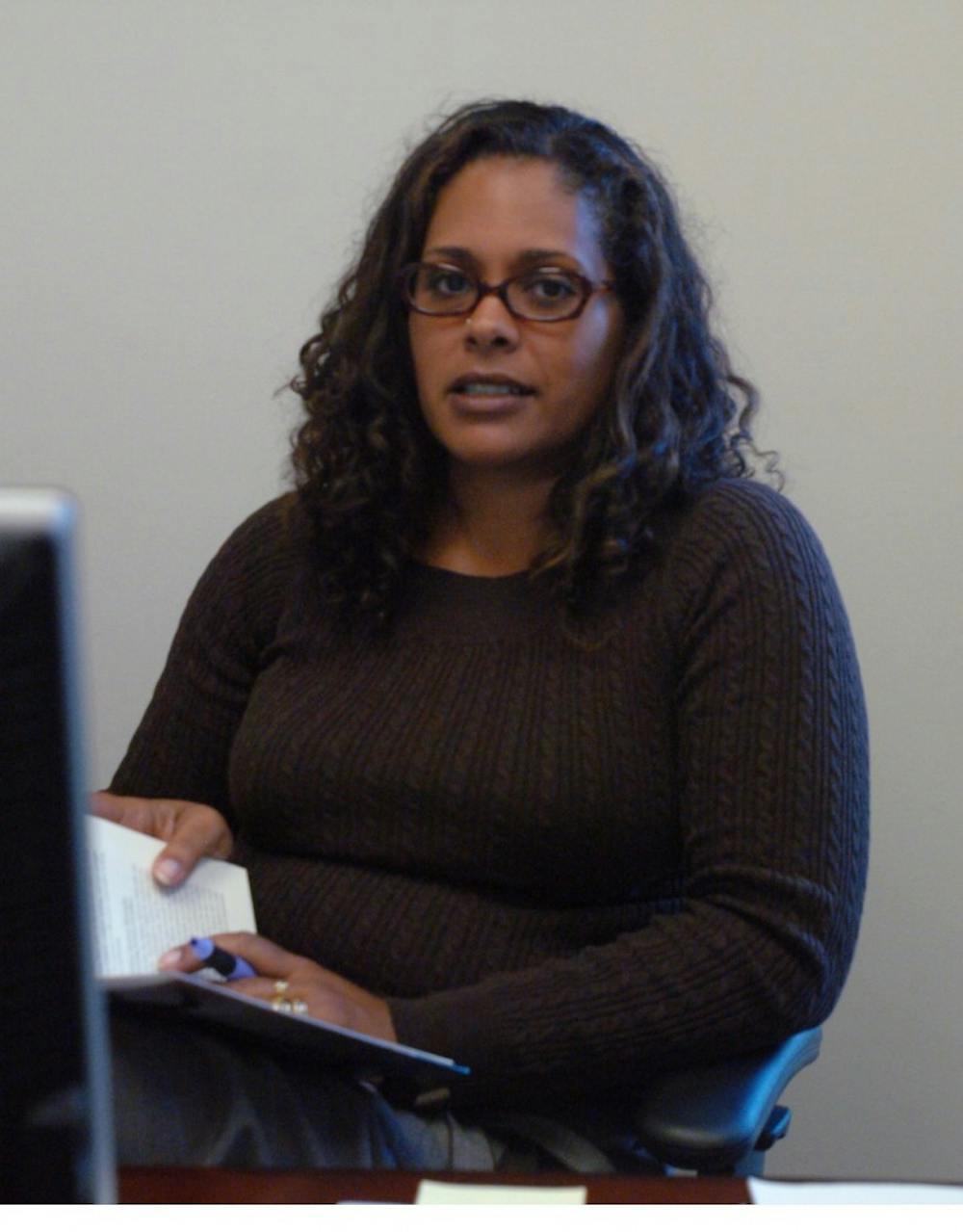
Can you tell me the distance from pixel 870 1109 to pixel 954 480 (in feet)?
2.76

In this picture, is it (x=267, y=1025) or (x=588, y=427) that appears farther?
(x=588, y=427)

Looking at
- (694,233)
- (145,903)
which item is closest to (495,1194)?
(145,903)

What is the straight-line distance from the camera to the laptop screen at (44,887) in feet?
1.38

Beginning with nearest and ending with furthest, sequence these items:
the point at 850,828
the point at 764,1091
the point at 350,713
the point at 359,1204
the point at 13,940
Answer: the point at 13,940
the point at 359,1204
the point at 764,1091
the point at 850,828
the point at 350,713

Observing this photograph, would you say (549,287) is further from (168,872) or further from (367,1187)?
(367,1187)

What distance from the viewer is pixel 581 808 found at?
4.31 feet

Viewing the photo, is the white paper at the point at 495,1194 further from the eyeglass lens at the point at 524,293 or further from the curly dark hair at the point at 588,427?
the eyeglass lens at the point at 524,293

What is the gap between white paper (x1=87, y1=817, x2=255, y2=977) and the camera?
1.11m

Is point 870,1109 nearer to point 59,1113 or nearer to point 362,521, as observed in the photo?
point 362,521

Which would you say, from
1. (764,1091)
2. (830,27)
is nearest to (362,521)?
(764,1091)

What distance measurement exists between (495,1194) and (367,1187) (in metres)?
0.07

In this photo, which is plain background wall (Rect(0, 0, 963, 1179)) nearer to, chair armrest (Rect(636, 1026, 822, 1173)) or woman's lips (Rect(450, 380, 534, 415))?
Result: woman's lips (Rect(450, 380, 534, 415))

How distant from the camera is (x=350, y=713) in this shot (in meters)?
1.42

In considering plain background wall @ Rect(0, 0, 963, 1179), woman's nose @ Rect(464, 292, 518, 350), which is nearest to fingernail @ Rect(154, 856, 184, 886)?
woman's nose @ Rect(464, 292, 518, 350)
